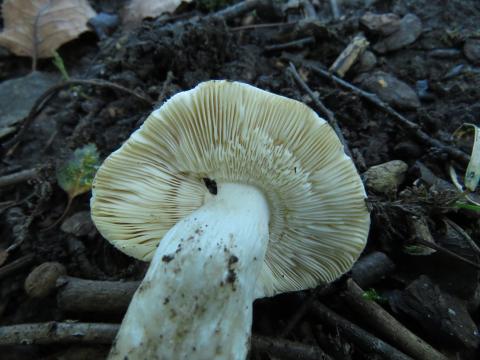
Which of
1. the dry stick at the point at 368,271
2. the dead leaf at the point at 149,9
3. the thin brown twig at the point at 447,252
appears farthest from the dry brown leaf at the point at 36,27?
the thin brown twig at the point at 447,252

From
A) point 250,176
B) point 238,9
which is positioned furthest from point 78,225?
point 238,9

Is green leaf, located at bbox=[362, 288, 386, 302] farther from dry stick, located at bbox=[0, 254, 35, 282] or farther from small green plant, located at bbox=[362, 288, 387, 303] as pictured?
dry stick, located at bbox=[0, 254, 35, 282]

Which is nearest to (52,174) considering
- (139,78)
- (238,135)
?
(139,78)

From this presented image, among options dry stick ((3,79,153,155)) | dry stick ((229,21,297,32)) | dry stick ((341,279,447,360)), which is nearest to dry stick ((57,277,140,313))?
dry stick ((341,279,447,360))

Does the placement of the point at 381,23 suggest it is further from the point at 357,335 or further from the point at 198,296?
the point at 198,296

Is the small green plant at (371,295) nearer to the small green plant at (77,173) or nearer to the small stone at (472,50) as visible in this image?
the small green plant at (77,173)

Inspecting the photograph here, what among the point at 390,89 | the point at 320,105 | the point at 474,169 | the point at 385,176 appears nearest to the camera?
the point at 474,169

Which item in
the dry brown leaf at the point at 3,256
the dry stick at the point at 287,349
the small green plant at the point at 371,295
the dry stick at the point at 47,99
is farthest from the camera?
the dry stick at the point at 47,99
